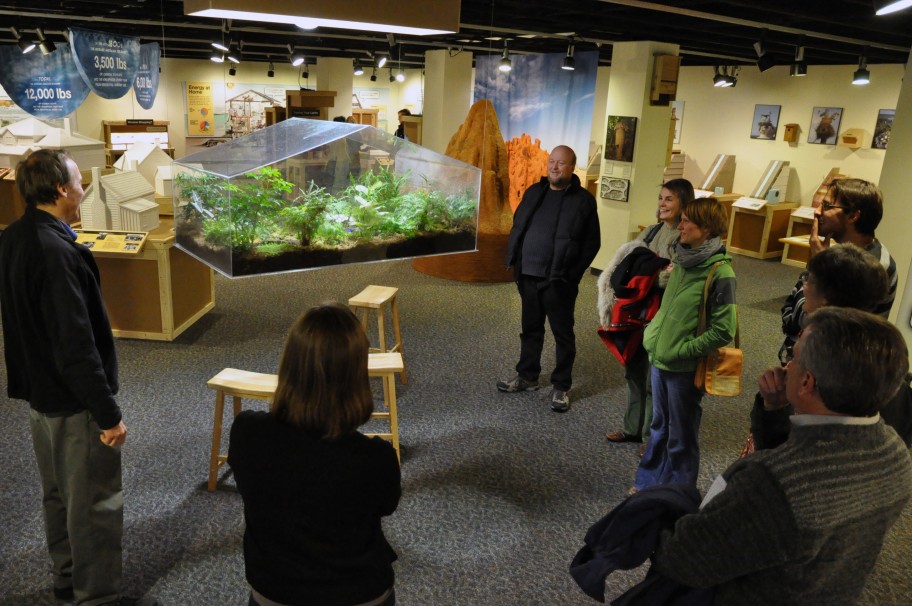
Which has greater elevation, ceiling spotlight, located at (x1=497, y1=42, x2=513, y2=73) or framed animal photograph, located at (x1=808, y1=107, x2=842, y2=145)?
ceiling spotlight, located at (x1=497, y1=42, x2=513, y2=73)

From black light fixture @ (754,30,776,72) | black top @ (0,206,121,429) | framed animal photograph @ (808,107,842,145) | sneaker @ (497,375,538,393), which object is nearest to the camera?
black top @ (0,206,121,429)

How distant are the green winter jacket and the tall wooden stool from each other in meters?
1.72

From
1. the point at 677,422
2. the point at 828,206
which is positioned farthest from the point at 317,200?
the point at 828,206

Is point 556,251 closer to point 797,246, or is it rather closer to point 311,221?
point 311,221

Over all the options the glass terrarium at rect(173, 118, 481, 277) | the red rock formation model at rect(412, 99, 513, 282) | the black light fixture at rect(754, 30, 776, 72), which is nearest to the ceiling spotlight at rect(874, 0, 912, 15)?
the glass terrarium at rect(173, 118, 481, 277)

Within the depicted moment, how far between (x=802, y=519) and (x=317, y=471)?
0.91 m

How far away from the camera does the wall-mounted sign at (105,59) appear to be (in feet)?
19.1

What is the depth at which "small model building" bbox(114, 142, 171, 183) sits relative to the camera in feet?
20.0

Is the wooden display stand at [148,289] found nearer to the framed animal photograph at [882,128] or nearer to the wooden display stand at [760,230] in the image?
the wooden display stand at [760,230]

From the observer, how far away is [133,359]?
483 cm

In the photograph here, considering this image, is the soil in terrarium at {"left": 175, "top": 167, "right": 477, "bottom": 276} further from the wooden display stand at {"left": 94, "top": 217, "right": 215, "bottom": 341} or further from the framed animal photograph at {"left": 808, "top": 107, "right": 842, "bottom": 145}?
A: the framed animal photograph at {"left": 808, "top": 107, "right": 842, "bottom": 145}

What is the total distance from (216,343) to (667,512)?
175 inches

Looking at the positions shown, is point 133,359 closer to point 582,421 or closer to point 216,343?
point 216,343

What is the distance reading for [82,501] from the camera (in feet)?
7.33
